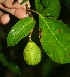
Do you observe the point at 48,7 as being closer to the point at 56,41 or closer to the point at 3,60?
the point at 56,41

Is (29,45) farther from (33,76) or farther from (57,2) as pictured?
(33,76)

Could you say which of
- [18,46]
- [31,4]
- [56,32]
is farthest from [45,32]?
[18,46]

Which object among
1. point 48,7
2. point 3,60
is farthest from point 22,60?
point 48,7

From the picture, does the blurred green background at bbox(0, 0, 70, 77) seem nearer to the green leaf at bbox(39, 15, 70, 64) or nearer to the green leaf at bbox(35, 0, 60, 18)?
the green leaf at bbox(35, 0, 60, 18)

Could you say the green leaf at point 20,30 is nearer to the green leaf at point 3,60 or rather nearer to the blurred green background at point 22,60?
the blurred green background at point 22,60

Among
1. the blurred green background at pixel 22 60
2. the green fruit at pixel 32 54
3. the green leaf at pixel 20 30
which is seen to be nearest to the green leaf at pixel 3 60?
the blurred green background at pixel 22 60

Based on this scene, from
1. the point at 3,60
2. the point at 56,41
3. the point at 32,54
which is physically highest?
the point at 56,41
